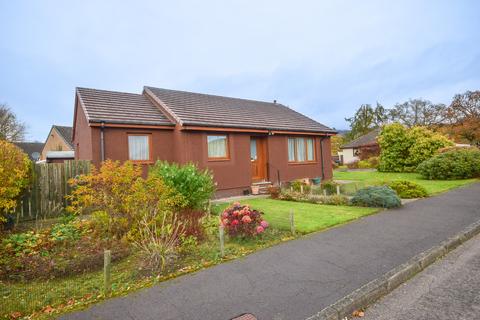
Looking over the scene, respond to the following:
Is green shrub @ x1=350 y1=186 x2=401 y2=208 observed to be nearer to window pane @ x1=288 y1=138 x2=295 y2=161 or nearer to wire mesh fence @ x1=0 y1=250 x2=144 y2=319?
window pane @ x1=288 y1=138 x2=295 y2=161

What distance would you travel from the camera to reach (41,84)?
27.7 m

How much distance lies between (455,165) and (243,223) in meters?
16.7

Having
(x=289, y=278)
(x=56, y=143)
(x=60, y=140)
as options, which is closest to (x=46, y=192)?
(x=289, y=278)

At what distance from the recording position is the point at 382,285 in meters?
3.90

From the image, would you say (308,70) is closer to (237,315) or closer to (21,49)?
(21,49)

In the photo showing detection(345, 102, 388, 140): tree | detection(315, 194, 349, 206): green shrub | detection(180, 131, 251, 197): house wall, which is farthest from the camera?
detection(345, 102, 388, 140): tree

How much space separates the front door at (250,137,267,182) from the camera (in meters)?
15.3

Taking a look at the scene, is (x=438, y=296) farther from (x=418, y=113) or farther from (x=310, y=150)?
(x=418, y=113)

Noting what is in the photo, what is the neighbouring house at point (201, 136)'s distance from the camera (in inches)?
466

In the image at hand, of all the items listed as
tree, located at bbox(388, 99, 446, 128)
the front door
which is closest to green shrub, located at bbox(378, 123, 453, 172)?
the front door

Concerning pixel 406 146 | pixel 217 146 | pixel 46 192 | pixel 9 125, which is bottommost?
pixel 46 192

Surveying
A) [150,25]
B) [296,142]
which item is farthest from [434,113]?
[150,25]

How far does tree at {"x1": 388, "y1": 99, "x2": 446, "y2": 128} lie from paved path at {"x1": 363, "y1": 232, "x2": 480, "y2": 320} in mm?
45280

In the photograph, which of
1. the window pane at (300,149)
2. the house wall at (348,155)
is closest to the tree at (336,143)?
the house wall at (348,155)
